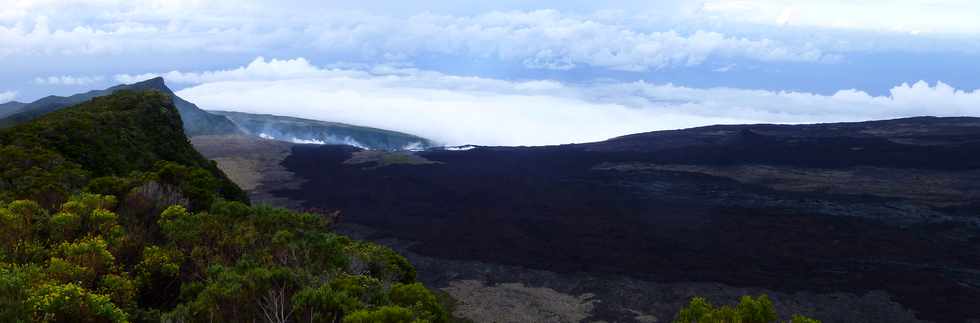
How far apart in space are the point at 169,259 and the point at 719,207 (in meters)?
34.5

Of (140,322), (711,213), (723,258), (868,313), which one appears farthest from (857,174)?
(140,322)

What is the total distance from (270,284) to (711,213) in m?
32.4

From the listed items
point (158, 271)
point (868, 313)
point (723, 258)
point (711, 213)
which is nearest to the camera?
point (158, 271)

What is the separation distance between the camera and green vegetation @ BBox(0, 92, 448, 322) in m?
9.99

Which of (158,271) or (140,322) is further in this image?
(158,271)

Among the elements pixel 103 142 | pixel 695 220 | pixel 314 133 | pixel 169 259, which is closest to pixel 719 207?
pixel 695 220

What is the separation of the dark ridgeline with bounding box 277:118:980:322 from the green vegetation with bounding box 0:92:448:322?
14814mm

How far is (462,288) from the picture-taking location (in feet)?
85.4

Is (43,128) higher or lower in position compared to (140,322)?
higher

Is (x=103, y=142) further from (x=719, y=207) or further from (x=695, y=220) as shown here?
(x=719, y=207)

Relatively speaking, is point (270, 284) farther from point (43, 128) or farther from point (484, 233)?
point (484, 233)

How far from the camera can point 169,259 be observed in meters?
12.8

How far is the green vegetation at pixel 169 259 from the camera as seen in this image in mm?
9992

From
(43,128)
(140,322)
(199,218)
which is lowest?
(140,322)
